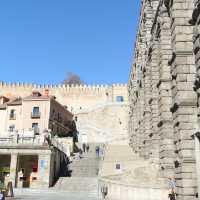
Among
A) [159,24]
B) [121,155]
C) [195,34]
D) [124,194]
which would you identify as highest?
[159,24]

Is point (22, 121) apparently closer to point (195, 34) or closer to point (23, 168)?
point (23, 168)

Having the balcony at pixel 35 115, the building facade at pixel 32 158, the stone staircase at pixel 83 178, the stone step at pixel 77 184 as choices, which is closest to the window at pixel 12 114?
the balcony at pixel 35 115

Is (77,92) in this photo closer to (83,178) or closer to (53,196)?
(83,178)

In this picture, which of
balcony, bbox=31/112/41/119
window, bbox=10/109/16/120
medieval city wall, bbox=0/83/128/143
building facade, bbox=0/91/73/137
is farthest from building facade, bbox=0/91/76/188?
medieval city wall, bbox=0/83/128/143

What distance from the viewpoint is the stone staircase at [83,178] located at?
2756 cm

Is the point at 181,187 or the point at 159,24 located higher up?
the point at 159,24

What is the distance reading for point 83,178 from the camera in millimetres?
30453

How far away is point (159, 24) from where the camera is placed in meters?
19.2

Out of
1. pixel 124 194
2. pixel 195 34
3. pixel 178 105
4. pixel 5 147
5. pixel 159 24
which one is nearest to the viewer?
pixel 195 34

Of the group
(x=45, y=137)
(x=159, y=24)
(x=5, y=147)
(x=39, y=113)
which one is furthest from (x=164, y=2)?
(x=39, y=113)

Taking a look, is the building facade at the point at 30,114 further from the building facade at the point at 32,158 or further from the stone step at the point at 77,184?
the stone step at the point at 77,184

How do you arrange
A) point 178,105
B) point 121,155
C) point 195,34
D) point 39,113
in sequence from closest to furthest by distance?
1. point 195,34
2. point 178,105
3. point 121,155
4. point 39,113

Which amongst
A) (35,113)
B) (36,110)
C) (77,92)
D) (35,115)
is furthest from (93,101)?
(35,115)

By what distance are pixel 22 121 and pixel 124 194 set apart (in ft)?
98.5
